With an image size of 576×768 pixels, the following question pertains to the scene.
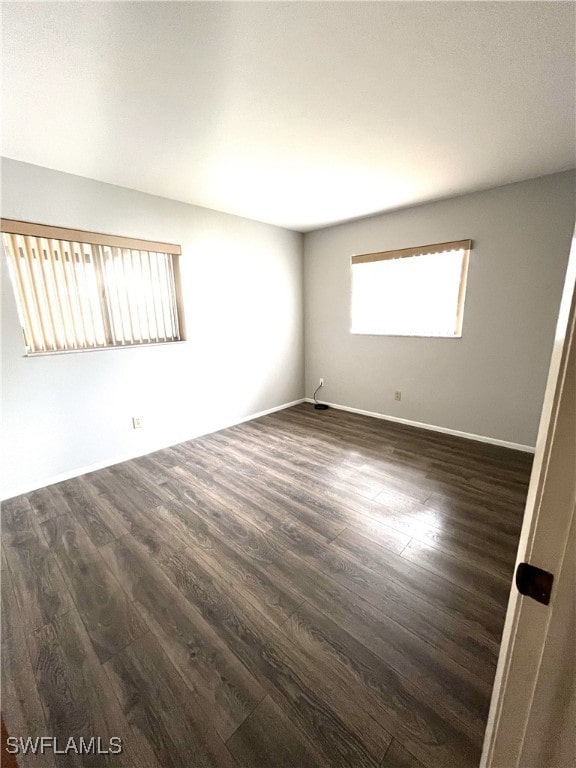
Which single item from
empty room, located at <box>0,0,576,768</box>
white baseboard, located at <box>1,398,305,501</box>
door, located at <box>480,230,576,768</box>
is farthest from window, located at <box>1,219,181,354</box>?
door, located at <box>480,230,576,768</box>

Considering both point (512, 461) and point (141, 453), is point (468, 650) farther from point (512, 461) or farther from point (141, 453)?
point (141, 453)

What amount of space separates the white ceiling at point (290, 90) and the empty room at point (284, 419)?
15 mm

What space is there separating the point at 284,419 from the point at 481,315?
2.52m

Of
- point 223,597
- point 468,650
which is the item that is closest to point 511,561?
point 468,650

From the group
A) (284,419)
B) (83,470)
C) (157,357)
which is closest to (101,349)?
(157,357)

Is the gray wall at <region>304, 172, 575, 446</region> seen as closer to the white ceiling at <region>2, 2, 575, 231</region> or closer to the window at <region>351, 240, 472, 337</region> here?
the window at <region>351, 240, 472, 337</region>

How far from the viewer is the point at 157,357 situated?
2.94m

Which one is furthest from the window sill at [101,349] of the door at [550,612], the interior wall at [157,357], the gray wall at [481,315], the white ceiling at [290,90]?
the door at [550,612]

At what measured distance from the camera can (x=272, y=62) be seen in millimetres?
1299

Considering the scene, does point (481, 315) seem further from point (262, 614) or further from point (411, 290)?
point (262, 614)

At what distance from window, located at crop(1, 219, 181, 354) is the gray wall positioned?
2.26 m

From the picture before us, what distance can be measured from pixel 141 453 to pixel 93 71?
275cm

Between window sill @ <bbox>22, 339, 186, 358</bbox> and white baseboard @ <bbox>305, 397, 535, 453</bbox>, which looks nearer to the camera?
window sill @ <bbox>22, 339, 186, 358</bbox>

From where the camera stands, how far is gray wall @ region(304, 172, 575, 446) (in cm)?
251
